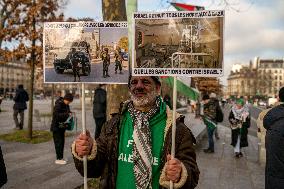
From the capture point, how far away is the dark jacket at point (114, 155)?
295cm

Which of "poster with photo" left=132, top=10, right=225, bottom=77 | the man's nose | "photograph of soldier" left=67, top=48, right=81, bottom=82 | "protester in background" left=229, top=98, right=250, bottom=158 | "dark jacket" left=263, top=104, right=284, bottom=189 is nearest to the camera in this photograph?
"poster with photo" left=132, top=10, right=225, bottom=77

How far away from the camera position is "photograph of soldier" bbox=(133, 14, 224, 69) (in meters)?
3.04

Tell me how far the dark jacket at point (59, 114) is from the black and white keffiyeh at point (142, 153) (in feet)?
22.3

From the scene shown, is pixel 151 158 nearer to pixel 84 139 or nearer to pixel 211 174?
pixel 84 139

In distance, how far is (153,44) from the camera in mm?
3125

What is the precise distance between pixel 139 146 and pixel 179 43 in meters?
0.87

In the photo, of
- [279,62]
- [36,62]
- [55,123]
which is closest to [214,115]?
[55,123]

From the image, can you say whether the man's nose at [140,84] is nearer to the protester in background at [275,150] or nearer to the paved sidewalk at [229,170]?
the protester in background at [275,150]

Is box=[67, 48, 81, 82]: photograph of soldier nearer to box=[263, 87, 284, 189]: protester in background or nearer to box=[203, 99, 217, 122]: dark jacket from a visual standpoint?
box=[263, 87, 284, 189]: protester in background

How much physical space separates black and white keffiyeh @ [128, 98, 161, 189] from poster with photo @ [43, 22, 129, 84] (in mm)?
711

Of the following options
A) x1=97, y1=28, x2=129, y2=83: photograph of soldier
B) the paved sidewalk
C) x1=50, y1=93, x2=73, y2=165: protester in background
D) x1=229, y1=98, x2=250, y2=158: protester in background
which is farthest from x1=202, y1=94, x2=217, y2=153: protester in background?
x1=97, y1=28, x2=129, y2=83: photograph of soldier

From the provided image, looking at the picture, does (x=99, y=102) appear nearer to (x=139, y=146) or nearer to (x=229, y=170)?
(x=229, y=170)

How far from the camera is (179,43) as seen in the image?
3.09 m

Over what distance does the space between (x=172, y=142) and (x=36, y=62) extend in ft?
38.7
